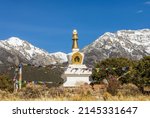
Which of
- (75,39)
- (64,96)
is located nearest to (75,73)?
(75,39)

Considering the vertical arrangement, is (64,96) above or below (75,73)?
below

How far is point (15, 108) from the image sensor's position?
7965 millimetres

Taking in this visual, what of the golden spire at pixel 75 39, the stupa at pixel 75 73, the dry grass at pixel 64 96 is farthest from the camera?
the golden spire at pixel 75 39

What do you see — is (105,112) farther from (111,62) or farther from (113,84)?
(111,62)

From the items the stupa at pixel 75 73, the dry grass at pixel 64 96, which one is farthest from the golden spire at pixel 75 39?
the dry grass at pixel 64 96

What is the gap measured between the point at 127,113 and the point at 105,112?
1.36 feet

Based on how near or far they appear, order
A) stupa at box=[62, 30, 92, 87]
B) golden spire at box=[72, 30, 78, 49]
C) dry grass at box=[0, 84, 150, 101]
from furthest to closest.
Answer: golden spire at box=[72, 30, 78, 49] → stupa at box=[62, 30, 92, 87] → dry grass at box=[0, 84, 150, 101]

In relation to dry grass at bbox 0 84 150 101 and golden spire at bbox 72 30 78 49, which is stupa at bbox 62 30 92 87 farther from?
dry grass at bbox 0 84 150 101

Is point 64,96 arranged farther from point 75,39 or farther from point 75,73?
point 75,39

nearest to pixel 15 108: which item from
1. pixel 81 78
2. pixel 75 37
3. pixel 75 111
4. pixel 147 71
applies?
pixel 75 111

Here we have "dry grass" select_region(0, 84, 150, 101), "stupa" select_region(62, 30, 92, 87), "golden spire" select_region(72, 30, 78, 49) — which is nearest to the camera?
"dry grass" select_region(0, 84, 150, 101)

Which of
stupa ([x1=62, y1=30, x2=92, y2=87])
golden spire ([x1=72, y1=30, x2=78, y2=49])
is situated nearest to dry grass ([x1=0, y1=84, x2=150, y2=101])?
stupa ([x1=62, y1=30, x2=92, y2=87])

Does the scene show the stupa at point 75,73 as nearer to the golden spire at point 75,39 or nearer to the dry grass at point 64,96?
the golden spire at point 75,39

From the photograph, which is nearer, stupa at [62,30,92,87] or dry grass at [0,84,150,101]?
dry grass at [0,84,150,101]
